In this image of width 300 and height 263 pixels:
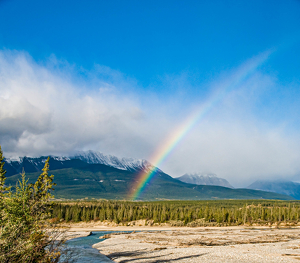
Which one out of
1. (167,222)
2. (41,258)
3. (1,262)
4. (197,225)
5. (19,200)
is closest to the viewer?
(1,262)

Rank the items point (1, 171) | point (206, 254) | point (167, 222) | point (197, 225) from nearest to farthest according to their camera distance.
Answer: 1. point (206, 254)
2. point (1, 171)
3. point (197, 225)
4. point (167, 222)

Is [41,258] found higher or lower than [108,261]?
higher

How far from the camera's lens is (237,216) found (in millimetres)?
118000

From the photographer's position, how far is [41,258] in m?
13.3

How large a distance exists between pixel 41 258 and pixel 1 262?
3.77 m

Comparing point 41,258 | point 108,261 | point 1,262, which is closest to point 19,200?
point 41,258

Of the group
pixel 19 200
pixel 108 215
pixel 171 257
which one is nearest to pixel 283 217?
pixel 108 215

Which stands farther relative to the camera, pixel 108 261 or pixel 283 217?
pixel 283 217

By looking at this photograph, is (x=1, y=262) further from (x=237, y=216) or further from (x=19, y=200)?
(x=237, y=216)

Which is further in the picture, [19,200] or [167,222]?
[167,222]

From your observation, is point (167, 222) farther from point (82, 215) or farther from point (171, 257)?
point (171, 257)

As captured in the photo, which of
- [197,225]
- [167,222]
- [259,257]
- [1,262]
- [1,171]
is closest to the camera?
[1,262]

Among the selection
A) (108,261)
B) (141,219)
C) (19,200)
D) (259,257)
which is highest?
(19,200)

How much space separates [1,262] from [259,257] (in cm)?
3220
